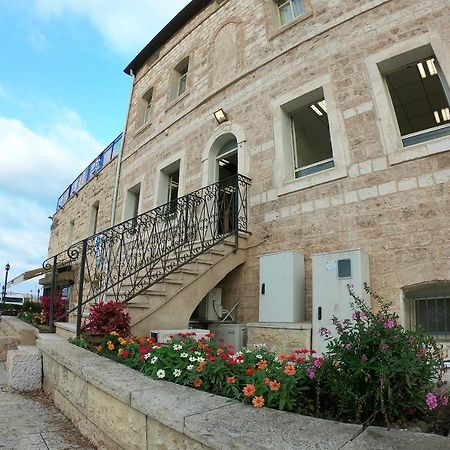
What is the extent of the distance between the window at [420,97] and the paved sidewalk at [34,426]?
17.6 feet

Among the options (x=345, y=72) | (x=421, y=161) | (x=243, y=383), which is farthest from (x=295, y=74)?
(x=243, y=383)

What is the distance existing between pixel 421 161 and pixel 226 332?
385 centimetres

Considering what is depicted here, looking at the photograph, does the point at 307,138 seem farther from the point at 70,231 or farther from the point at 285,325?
the point at 70,231

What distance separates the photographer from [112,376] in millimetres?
2551

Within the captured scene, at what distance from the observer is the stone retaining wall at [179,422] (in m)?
1.44

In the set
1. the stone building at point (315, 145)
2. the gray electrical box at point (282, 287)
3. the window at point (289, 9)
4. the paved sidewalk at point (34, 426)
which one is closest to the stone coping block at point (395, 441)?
the paved sidewalk at point (34, 426)

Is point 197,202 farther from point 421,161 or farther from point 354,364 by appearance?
point 354,364

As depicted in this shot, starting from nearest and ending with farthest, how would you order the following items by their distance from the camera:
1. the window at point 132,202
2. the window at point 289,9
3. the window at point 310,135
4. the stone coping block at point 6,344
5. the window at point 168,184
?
the stone coping block at point 6,344 → the window at point 310,135 → the window at point 289,9 → the window at point 168,184 → the window at point 132,202

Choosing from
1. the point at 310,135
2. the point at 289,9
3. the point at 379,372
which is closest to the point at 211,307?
the point at 310,135

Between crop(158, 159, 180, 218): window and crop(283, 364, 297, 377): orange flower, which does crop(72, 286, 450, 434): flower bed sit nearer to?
crop(283, 364, 297, 377): orange flower

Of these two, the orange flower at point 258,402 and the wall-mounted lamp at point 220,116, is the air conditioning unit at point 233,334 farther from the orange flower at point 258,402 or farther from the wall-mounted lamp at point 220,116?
the wall-mounted lamp at point 220,116

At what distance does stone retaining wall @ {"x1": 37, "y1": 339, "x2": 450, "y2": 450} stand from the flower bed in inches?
7.9

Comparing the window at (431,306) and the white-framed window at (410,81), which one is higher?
the white-framed window at (410,81)

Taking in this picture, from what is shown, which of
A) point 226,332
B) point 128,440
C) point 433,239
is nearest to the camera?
point 128,440
